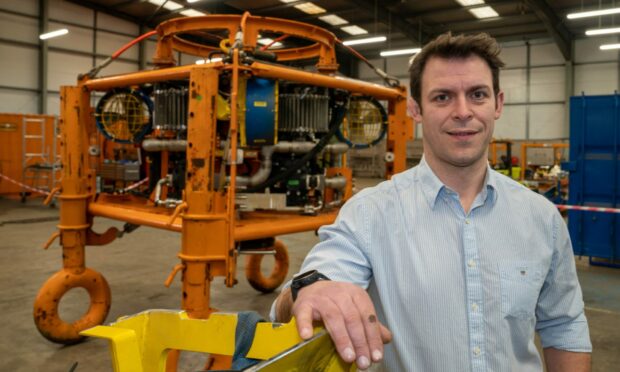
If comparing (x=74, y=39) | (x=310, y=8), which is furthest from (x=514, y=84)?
(x=74, y=39)

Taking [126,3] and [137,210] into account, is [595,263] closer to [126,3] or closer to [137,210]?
[137,210]

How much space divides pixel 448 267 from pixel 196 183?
2.06m

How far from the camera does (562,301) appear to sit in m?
1.64

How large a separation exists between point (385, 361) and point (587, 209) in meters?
6.29

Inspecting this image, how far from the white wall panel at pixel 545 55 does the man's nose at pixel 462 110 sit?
859 inches

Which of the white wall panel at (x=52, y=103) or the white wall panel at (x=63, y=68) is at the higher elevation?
the white wall panel at (x=63, y=68)

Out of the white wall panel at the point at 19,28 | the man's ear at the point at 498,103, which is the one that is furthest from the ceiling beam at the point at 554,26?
the white wall panel at the point at 19,28

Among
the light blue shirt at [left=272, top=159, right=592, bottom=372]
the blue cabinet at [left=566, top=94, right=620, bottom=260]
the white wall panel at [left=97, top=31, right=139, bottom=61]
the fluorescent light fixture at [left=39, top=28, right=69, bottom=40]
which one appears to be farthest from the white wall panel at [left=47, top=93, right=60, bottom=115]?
the light blue shirt at [left=272, top=159, right=592, bottom=372]

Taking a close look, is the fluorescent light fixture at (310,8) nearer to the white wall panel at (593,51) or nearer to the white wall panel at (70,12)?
the white wall panel at (70,12)

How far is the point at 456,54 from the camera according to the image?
161cm

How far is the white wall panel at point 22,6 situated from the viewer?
16.9 m

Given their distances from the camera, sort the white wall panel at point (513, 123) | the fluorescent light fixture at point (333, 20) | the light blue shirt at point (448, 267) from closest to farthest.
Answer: the light blue shirt at point (448, 267)
the fluorescent light fixture at point (333, 20)
the white wall panel at point (513, 123)

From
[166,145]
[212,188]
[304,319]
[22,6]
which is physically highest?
[22,6]

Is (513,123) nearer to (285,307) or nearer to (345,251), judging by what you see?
(345,251)
